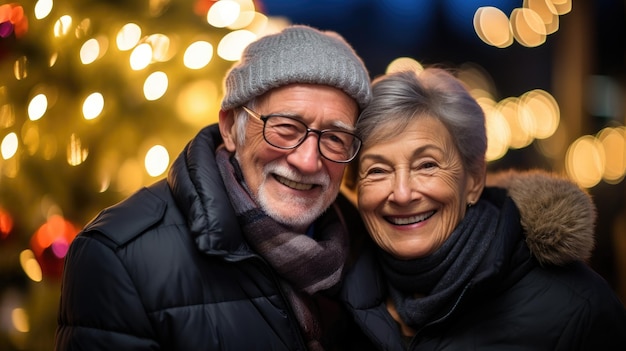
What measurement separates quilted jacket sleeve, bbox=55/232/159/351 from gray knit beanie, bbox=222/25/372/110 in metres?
0.68

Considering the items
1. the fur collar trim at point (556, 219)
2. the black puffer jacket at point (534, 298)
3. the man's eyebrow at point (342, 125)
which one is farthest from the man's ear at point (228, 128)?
the fur collar trim at point (556, 219)

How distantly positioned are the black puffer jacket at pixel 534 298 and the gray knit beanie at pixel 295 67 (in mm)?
698

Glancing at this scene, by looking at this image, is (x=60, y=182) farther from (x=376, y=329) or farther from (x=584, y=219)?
(x=584, y=219)

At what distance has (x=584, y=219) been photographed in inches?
80.8

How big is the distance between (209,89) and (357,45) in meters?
4.05

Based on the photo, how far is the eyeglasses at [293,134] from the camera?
202 cm

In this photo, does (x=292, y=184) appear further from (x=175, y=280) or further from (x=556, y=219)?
(x=556, y=219)

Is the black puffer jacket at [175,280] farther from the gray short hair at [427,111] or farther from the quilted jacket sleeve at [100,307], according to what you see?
the gray short hair at [427,111]

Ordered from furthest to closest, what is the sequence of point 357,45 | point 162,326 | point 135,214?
point 357,45, point 135,214, point 162,326

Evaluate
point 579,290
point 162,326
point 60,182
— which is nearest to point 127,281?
point 162,326

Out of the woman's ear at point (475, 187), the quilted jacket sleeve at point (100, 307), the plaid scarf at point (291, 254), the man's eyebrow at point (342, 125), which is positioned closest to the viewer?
the quilted jacket sleeve at point (100, 307)

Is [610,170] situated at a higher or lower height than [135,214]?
lower

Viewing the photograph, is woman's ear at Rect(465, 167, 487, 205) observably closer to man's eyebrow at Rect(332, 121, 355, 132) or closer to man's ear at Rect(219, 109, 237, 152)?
man's eyebrow at Rect(332, 121, 355, 132)

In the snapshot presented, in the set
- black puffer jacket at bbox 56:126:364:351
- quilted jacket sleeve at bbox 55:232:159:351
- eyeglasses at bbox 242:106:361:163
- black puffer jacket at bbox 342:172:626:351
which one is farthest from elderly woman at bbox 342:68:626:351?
quilted jacket sleeve at bbox 55:232:159:351
